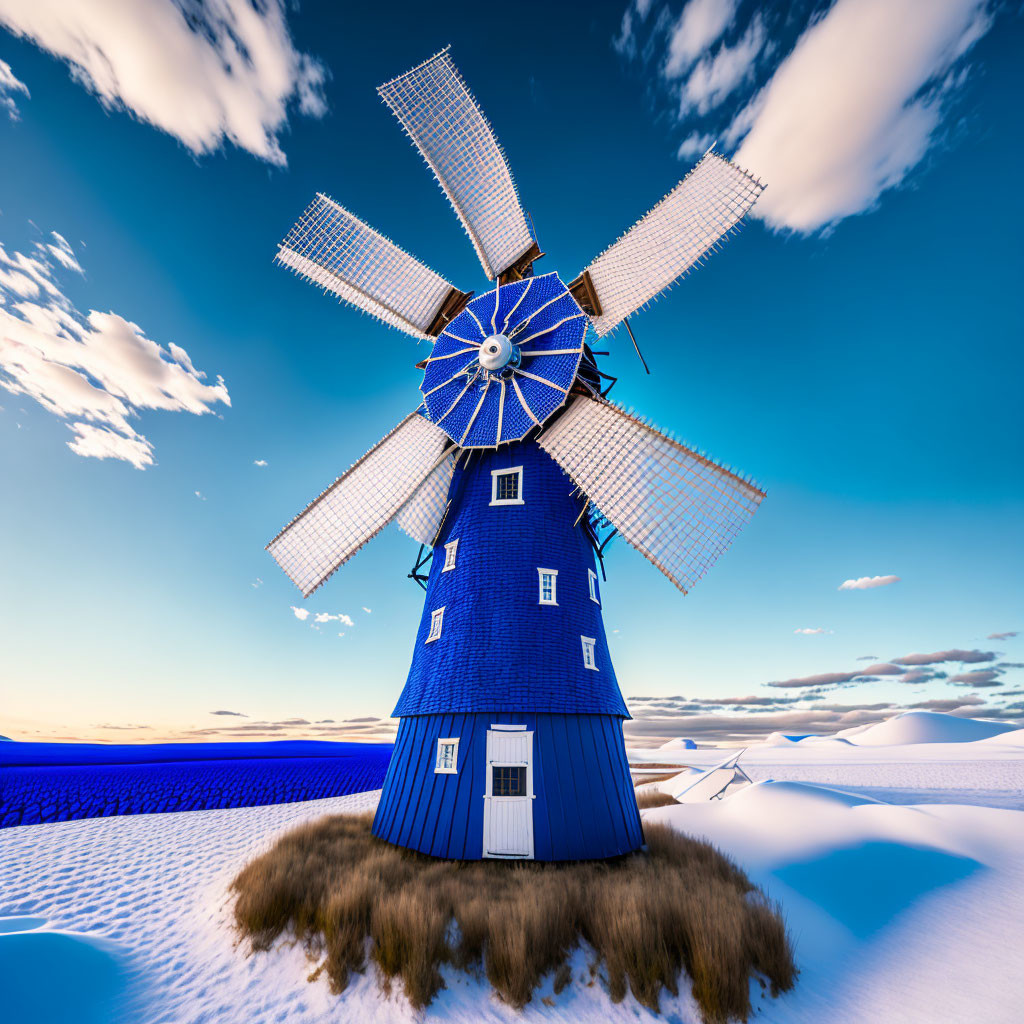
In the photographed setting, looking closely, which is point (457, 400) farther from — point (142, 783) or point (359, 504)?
point (142, 783)

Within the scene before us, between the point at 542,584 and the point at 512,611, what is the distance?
2.95 ft

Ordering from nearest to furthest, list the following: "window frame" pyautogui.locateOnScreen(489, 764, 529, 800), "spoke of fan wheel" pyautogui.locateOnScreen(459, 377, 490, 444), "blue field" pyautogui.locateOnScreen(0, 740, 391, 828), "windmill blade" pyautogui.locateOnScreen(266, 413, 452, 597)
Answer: "window frame" pyautogui.locateOnScreen(489, 764, 529, 800) < "spoke of fan wheel" pyautogui.locateOnScreen(459, 377, 490, 444) < "windmill blade" pyautogui.locateOnScreen(266, 413, 452, 597) < "blue field" pyautogui.locateOnScreen(0, 740, 391, 828)

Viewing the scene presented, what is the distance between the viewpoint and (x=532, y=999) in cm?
592

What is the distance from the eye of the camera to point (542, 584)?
10750 mm

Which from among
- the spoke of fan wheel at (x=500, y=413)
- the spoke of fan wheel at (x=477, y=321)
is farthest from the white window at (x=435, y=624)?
the spoke of fan wheel at (x=477, y=321)

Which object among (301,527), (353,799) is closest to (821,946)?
(301,527)

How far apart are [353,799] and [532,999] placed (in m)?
19.0

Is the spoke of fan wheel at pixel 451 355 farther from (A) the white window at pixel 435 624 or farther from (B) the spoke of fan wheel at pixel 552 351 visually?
(A) the white window at pixel 435 624

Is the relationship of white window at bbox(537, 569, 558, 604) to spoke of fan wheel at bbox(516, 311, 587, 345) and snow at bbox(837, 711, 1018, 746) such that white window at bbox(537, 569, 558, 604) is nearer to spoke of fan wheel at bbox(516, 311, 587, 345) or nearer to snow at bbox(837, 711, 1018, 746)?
spoke of fan wheel at bbox(516, 311, 587, 345)

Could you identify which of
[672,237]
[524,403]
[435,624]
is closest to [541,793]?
[435,624]

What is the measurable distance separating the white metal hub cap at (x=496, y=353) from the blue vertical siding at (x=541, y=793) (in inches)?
296

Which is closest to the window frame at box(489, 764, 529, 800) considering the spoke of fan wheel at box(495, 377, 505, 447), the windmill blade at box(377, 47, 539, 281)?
the spoke of fan wheel at box(495, 377, 505, 447)

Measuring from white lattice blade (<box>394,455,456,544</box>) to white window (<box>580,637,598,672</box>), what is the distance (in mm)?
5052

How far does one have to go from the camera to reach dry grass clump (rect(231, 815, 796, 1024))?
5.95m
